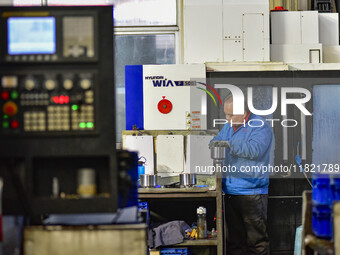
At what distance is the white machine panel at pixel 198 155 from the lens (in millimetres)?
4969

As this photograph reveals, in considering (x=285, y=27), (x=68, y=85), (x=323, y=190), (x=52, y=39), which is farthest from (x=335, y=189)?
(x=285, y=27)

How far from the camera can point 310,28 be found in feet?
17.7

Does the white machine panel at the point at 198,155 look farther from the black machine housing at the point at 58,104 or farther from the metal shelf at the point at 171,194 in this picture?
the black machine housing at the point at 58,104

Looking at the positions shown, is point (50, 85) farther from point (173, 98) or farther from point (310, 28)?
point (310, 28)

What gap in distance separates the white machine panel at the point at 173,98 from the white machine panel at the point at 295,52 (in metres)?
0.82

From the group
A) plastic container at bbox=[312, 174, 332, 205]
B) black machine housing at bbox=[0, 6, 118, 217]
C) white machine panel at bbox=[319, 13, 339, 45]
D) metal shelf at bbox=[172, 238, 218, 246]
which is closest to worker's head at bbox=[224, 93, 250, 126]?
metal shelf at bbox=[172, 238, 218, 246]

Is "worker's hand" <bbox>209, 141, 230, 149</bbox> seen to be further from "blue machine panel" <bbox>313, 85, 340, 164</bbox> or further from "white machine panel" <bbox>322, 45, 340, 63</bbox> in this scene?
"white machine panel" <bbox>322, 45, 340, 63</bbox>

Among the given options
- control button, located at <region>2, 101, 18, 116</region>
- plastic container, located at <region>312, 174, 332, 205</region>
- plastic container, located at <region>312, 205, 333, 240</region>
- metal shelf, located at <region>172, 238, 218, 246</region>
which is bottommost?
metal shelf, located at <region>172, 238, 218, 246</region>

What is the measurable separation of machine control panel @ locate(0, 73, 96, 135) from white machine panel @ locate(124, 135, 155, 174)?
10.3 ft

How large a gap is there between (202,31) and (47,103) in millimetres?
3695

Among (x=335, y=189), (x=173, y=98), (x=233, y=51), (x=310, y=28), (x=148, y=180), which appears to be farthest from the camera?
(x=310, y=28)

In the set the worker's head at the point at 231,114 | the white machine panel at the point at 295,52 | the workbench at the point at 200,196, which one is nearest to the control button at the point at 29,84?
the workbench at the point at 200,196

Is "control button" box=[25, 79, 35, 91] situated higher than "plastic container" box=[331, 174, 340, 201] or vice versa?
"control button" box=[25, 79, 35, 91]

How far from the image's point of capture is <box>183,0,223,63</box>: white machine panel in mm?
5305
